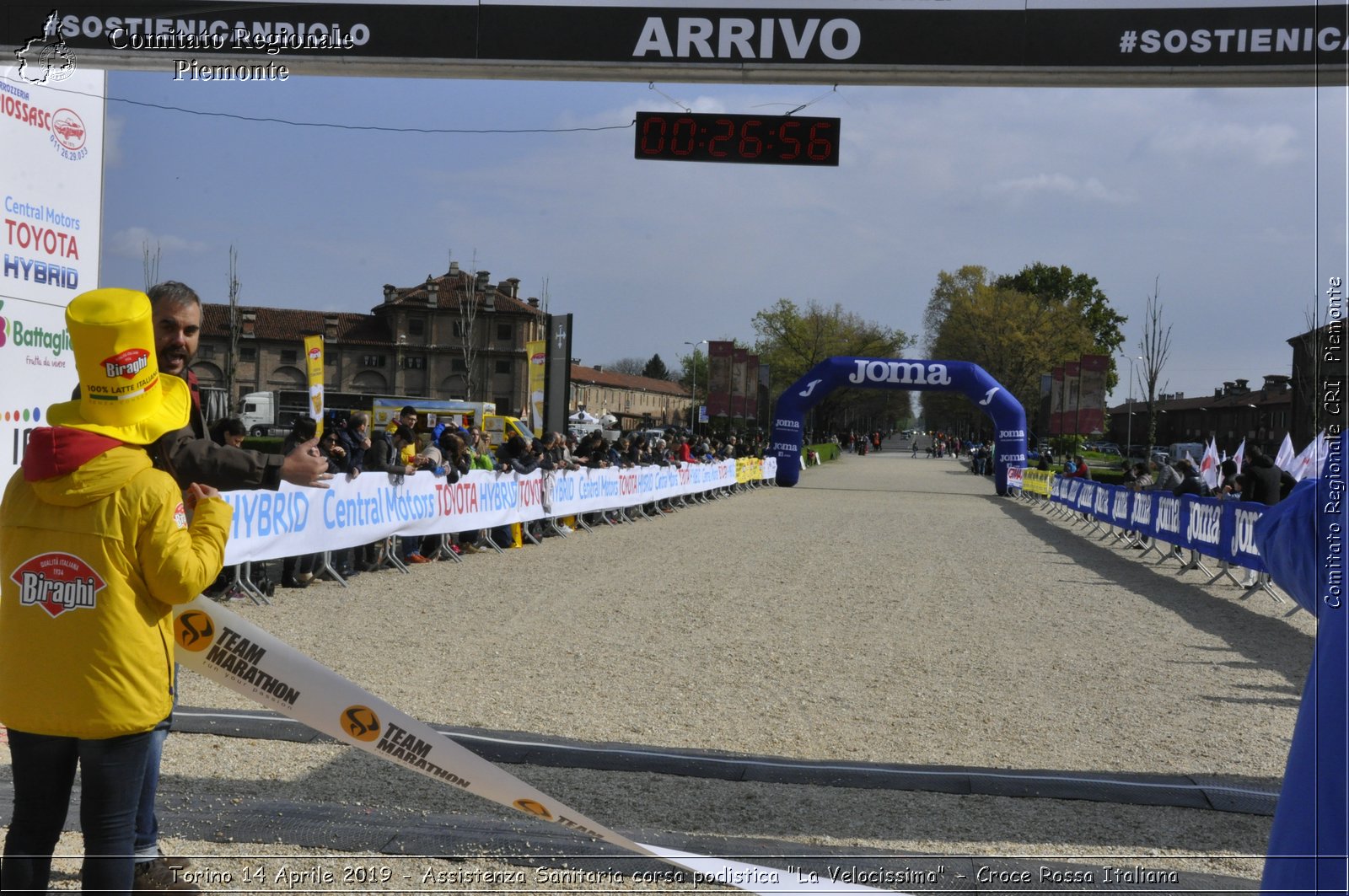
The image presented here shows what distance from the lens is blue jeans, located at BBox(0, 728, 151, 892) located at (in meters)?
2.78

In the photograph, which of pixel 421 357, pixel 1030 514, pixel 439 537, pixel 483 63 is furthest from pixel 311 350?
pixel 421 357

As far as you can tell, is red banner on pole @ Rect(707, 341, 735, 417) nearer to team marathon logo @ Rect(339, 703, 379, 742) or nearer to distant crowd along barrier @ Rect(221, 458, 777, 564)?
distant crowd along barrier @ Rect(221, 458, 777, 564)

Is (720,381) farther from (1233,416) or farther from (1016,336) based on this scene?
(1016,336)

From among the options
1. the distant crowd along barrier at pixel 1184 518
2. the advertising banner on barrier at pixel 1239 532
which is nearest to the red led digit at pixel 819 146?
the distant crowd along barrier at pixel 1184 518

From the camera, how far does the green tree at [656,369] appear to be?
594ft

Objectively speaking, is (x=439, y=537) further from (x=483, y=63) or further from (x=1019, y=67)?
(x=1019, y=67)

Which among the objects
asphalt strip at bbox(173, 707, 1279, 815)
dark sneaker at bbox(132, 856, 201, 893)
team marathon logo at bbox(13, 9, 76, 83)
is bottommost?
asphalt strip at bbox(173, 707, 1279, 815)

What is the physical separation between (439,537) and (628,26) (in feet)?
30.9

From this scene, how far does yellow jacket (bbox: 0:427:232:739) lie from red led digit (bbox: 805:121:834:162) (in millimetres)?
4793

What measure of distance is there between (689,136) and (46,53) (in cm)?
Result: 368

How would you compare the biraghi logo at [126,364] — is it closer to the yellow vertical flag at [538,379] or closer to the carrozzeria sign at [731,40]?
the carrozzeria sign at [731,40]

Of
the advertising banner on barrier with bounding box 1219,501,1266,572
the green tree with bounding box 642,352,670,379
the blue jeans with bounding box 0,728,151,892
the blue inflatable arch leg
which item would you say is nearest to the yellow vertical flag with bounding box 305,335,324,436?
the blue inflatable arch leg

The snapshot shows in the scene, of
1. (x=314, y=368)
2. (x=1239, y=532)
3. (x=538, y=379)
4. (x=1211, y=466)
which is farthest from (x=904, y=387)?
(x=1239, y=532)

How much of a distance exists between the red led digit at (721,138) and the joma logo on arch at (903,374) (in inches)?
1293
